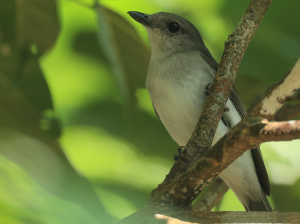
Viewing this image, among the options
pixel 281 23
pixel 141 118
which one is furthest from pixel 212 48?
pixel 141 118

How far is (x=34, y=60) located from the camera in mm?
1500

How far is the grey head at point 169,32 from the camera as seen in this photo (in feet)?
5.25

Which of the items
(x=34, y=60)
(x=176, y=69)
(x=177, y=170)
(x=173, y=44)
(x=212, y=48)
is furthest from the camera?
(x=212, y=48)

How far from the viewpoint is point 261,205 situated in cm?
153

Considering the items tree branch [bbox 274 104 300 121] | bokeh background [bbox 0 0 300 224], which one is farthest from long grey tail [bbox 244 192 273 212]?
tree branch [bbox 274 104 300 121]

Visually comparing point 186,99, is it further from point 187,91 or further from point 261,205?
point 261,205

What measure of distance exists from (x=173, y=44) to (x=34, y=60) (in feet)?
2.12

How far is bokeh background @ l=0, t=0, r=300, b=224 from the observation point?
4.82ft

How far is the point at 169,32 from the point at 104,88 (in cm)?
43

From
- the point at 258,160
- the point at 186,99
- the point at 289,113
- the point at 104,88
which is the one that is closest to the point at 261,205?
the point at 258,160

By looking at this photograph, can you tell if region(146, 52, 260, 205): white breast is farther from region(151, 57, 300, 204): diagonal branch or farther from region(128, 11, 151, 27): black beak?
region(151, 57, 300, 204): diagonal branch

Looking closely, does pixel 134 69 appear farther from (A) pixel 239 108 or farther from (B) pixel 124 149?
(A) pixel 239 108

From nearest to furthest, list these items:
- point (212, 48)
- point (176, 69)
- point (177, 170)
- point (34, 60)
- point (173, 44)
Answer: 1. point (177, 170)
2. point (176, 69)
3. point (34, 60)
4. point (173, 44)
5. point (212, 48)

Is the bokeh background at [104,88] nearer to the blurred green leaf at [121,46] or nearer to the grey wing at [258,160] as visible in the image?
the blurred green leaf at [121,46]
